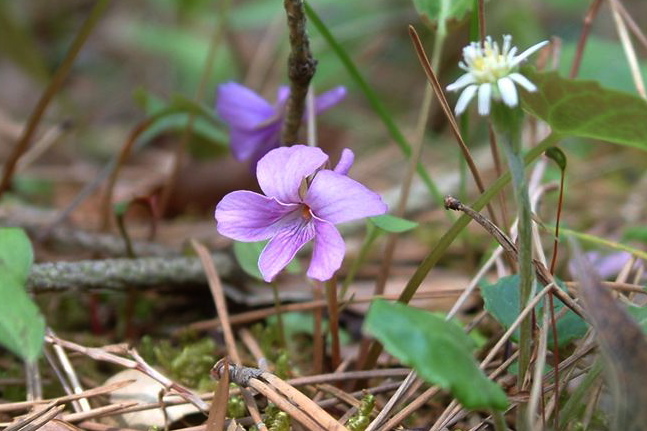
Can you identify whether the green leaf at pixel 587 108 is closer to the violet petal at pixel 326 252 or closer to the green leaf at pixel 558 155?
the green leaf at pixel 558 155

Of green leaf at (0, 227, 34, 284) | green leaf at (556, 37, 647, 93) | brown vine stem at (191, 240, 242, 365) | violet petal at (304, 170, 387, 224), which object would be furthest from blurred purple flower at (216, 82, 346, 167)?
green leaf at (556, 37, 647, 93)

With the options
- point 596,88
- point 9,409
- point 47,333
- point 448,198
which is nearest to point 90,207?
point 47,333

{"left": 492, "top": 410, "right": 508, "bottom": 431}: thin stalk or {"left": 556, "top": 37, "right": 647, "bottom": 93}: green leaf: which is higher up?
{"left": 556, "top": 37, "right": 647, "bottom": 93}: green leaf

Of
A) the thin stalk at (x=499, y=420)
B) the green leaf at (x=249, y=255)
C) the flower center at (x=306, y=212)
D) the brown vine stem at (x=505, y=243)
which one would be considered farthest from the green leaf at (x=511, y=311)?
the green leaf at (x=249, y=255)

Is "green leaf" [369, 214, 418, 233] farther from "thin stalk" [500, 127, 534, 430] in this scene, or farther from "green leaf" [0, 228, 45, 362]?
"green leaf" [0, 228, 45, 362]

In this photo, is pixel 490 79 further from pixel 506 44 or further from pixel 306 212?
pixel 306 212
